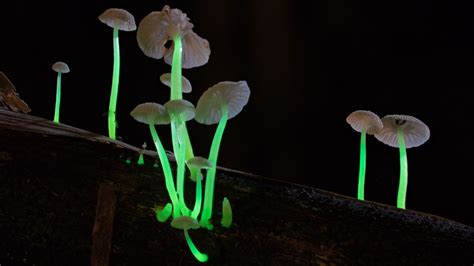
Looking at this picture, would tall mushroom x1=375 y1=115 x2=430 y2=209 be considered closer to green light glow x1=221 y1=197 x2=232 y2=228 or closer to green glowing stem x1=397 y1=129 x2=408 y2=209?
green glowing stem x1=397 y1=129 x2=408 y2=209

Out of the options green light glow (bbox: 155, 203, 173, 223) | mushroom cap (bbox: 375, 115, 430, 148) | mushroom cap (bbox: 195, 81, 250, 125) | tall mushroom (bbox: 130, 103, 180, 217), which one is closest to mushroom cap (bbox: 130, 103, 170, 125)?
tall mushroom (bbox: 130, 103, 180, 217)

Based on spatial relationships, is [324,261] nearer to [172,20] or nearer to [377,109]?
[172,20]

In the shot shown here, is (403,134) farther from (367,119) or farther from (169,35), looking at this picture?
(169,35)

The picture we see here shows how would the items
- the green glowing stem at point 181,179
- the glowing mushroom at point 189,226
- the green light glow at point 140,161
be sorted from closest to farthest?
the glowing mushroom at point 189,226 < the green glowing stem at point 181,179 < the green light glow at point 140,161

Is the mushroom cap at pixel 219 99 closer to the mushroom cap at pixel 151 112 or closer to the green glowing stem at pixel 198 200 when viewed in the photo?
the mushroom cap at pixel 151 112

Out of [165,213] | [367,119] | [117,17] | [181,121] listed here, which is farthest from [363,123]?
[117,17]

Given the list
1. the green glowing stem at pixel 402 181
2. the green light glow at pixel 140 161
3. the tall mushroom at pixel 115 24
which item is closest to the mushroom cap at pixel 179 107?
the green light glow at pixel 140 161
